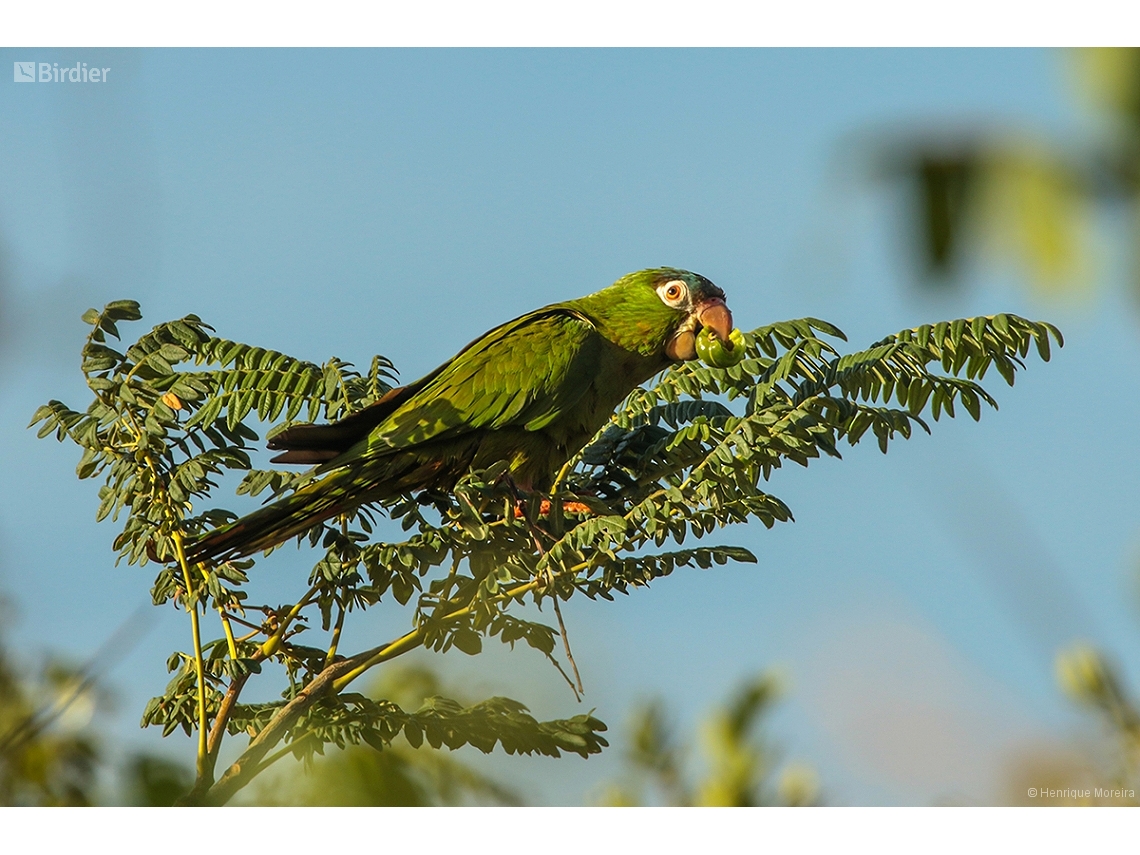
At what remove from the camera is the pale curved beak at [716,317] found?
4.16 meters

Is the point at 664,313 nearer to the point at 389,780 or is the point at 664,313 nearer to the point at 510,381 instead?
the point at 510,381

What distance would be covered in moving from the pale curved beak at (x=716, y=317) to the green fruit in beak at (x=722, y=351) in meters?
0.13

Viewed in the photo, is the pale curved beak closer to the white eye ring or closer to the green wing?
the white eye ring

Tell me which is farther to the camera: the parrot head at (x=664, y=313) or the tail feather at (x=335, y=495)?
the parrot head at (x=664, y=313)

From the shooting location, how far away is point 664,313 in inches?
169

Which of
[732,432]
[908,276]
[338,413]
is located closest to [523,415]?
[338,413]

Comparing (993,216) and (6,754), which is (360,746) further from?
(993,216)

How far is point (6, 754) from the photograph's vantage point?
2.29 m

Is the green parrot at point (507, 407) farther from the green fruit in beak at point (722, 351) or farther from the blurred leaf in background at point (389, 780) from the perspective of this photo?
the blurred leaf in background at point (389, 780)

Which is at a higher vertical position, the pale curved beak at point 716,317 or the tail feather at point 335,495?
the pale curved beak at point 716,317

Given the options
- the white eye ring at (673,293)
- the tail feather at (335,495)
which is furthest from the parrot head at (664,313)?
the tail feather at (335,495)

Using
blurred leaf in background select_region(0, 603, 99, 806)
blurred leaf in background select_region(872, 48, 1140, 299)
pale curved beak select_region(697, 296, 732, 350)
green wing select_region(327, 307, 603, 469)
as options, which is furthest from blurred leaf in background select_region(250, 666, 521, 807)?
blurred leaf in background select_region(872, 48, 1140, 299)

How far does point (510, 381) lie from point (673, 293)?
31.6 inches

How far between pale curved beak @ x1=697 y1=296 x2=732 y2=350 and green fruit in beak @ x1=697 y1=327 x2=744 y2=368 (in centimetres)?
13
